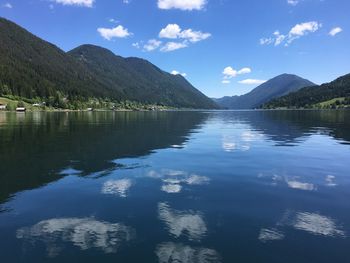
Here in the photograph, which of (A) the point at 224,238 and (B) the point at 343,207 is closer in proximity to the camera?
(A) the point at 224,238

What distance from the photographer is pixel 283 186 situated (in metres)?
27.7

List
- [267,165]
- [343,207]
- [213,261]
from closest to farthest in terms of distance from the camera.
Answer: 1. [213,261]
2. [343,207]
3. [267,165]

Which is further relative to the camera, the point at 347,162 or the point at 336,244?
the point at 347,162

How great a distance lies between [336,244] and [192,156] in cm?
2741

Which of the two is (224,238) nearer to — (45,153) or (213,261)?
(213,261)

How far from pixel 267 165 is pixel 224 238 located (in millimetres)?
21423

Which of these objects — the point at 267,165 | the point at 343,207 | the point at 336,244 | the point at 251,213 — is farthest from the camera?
the point at 267,165

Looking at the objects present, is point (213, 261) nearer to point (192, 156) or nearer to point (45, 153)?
point (192, 156)

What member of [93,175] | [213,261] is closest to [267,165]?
[93,175]

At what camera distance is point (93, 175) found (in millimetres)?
31594

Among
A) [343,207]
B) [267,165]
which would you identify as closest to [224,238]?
[343,207]

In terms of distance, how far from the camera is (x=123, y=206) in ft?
71.9

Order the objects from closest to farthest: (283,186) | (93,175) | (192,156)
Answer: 1. (283,186)
2. (93,175)
3. (192,156)

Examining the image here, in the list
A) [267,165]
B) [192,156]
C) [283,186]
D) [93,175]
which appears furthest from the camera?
[192,156]
